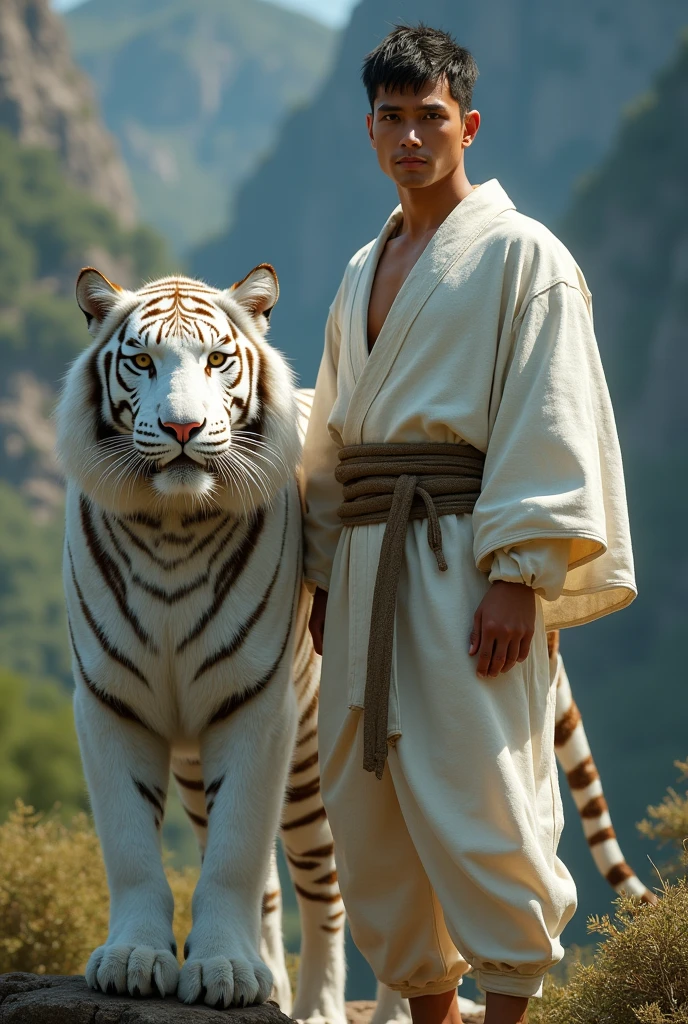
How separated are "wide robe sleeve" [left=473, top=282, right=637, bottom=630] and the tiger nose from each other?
0.70 metres

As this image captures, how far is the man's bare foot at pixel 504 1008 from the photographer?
10.4ft

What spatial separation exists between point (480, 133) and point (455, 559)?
68706 mm

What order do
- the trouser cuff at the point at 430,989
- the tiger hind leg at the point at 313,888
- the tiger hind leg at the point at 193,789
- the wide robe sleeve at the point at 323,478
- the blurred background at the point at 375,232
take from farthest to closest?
the blurred background at the point at 375,232, the tiger hind leg at the point at 313,888, the tiger hind leg at the point at 193,789, the wide robe sleeve at the point at 323,478, the trouser cuff at the point at 430,989

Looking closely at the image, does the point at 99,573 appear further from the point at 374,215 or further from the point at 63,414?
the point at 374,215

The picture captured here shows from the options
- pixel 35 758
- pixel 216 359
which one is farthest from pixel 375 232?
pixel 216 359

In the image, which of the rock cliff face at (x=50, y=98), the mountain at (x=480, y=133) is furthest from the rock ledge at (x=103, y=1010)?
the rock cliff face at (x=50, y=98)

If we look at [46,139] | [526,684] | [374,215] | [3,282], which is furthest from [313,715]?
[374,215]

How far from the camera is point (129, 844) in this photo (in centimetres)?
337

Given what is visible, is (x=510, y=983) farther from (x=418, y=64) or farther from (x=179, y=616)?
(x=418, y=64)

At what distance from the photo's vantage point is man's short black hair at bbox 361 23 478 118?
11.1ft

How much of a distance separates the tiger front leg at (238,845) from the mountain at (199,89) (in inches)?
4738

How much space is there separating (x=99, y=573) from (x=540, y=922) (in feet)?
4.62

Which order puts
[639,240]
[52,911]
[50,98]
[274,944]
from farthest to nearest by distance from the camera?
[50,98] < [639,240] < [52,911] < [274,944]

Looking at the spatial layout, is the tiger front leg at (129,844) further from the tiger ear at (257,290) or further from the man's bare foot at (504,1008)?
the tiger ear at (257,290)
